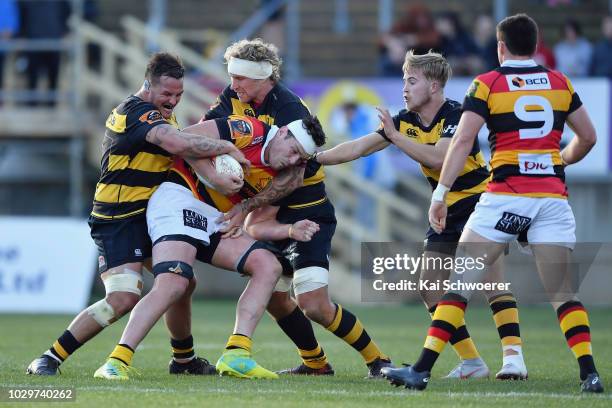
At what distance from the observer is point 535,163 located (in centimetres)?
705

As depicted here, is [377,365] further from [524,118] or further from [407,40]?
[407,40]

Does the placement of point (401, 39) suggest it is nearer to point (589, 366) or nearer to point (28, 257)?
point (28, 257)

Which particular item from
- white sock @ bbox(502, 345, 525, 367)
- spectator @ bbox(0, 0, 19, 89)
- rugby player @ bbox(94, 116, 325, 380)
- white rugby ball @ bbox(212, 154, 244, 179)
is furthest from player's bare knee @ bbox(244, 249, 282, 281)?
spectator @ bbox(0, 0, 19, 89)

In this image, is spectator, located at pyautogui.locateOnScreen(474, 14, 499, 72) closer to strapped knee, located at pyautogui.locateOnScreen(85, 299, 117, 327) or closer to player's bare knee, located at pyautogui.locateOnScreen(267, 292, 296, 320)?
player's bare knee, located at pyautogui.locateOnScreen(267, 292, 296, 320)


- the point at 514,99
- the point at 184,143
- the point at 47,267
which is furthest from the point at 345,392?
the point at 47,267

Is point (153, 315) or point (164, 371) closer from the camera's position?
point (153, 315)

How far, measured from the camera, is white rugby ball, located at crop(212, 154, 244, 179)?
7605mm

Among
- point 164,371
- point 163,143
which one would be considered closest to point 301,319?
point 164,371

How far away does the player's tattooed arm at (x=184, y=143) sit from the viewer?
748cm

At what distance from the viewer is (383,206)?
55.3ft

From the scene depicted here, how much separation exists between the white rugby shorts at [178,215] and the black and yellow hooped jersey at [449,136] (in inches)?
50.3

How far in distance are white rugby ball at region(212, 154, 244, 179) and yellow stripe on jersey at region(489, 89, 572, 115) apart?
167cm

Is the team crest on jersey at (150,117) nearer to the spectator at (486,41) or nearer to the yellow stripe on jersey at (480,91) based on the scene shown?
the yellow stripe on jersey at (480,91)

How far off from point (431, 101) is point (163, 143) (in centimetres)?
184
